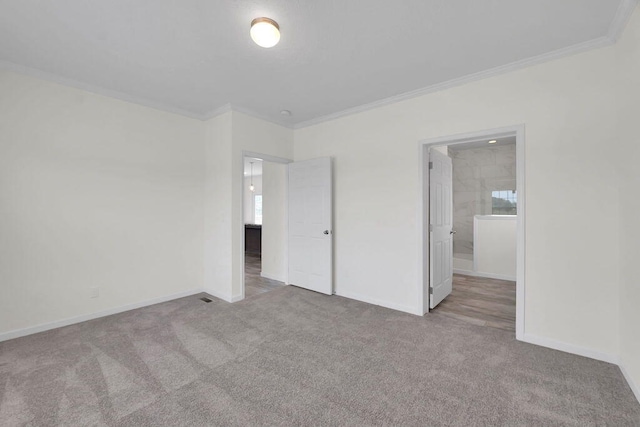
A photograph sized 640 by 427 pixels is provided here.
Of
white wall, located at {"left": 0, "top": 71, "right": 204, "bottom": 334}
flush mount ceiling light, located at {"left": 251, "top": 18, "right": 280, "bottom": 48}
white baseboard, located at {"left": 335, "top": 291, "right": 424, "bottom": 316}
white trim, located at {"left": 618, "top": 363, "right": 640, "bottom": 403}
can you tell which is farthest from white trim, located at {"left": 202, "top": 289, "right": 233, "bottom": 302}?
white trim, located at {"left": 618, "top": 363, "right": 640, "bottom": 403}

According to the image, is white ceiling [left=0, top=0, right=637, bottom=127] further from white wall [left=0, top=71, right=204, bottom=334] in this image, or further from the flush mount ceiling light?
white wall [left=0, top=71, right=204, bottom=334]

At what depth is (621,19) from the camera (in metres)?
2.00

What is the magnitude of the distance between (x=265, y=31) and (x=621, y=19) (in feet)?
8.51

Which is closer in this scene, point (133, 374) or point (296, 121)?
point (133, 374)

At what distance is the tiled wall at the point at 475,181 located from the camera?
5.65m

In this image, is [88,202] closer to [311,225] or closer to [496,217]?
[311,225]

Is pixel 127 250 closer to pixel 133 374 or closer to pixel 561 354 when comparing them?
pixel 133 374

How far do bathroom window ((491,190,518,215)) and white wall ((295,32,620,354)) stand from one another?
11.7 ft

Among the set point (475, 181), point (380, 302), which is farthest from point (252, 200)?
point (380, 302)

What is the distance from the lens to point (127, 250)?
3459mm

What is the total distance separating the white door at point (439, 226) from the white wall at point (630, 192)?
159cm

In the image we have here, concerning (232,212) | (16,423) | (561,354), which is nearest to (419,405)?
(561,354)

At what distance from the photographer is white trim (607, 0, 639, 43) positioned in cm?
186

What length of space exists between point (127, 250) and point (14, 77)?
80.2 inches
